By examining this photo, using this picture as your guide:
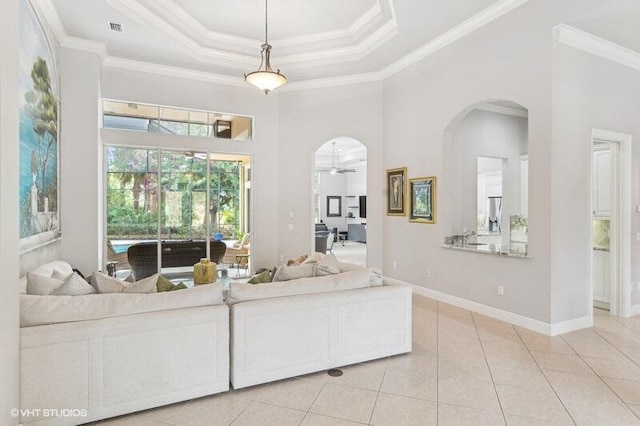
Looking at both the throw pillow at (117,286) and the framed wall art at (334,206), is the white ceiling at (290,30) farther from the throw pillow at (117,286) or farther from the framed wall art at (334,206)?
the framed wall art at (334,206)

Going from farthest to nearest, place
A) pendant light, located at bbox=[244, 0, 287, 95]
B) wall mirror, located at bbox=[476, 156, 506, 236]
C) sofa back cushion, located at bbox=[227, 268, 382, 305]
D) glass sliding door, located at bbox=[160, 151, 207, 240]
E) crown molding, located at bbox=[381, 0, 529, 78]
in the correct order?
wall mirror, located at bbox=[476, 156, 506, 236] < glass sliding door, located at bbox=[160, 151, 207, 240] < pendant light, located at bbox=[244, 0, 287, 95] < crown molding, located at bbox=[381, 0, 529, 78] < sofa back cushion, located at bbox=[227, 268, 382, 305]

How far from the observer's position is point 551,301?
3936 mm

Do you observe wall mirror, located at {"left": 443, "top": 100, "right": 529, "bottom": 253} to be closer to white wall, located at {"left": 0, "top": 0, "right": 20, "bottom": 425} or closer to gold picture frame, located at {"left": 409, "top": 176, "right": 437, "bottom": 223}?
gold picture frame, located at {"left": 409, "top": 176, "right": 437, "bottom": 223}

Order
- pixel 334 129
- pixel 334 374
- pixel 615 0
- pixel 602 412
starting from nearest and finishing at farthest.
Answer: pixel 602 412 < pixel 334 374 < pixel 615 0 < pixel 334 129

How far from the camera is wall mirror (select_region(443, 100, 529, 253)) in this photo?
5.97 metres

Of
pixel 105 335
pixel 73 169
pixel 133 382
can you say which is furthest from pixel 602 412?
pixel 73 169

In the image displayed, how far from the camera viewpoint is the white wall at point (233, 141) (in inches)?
236

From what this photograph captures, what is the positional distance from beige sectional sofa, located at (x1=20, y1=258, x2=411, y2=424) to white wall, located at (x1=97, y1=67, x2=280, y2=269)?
3982mm

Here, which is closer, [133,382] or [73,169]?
[133,382]

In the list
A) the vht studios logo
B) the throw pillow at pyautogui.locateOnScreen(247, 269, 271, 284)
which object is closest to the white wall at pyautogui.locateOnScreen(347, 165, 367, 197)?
the throw pillow at pyautogui.locateOnScreen(247, 269, 271, 284)

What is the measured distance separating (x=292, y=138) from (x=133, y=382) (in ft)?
17.6

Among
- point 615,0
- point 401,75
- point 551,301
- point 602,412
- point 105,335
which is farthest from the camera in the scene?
point 401,75

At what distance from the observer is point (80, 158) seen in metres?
5.14

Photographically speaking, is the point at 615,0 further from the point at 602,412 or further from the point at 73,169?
the point at 73,169
